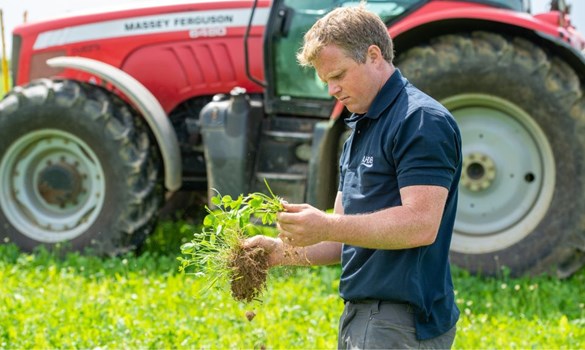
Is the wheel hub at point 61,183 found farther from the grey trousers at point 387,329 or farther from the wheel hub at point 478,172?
the grey trousers at point 387,329

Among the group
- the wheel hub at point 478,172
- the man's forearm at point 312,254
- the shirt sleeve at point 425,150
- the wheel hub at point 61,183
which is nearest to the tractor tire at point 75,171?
the wheel hub at point 61,183

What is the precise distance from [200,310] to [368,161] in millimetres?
2644

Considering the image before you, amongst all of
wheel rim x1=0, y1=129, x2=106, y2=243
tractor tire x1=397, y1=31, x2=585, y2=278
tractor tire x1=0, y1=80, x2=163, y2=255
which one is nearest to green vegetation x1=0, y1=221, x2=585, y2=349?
tractor tire x1=397, y1=31, x2=585, y2=278

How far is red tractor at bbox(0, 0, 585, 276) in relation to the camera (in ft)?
19.3

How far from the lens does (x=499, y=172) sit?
6086mm

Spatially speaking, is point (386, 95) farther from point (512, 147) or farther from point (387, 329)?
point (512, 147)

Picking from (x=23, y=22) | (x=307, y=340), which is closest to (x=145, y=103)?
(x=23, y=22)

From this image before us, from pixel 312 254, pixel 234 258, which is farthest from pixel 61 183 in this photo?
pixel 312 254

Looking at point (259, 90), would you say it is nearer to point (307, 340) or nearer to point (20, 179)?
point (20, 179)

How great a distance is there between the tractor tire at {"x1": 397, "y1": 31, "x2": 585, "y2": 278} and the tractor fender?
175 centimetres

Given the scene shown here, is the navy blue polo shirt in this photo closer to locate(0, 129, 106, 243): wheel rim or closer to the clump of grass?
the clump of grass

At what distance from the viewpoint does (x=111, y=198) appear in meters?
6.58

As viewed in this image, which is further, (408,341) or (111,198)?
(111,198)

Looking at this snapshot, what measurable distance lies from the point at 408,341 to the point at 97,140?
4.34 m
